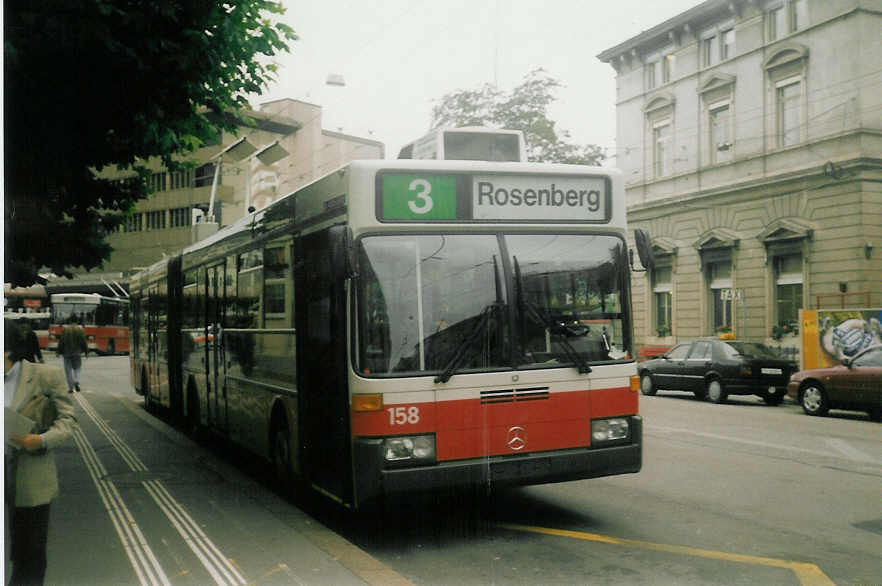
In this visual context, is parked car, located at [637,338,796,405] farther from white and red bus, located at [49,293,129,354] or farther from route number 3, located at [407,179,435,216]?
white and red bus, located at [49,293,129,354]

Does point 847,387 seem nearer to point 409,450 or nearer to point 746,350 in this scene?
point 746,350

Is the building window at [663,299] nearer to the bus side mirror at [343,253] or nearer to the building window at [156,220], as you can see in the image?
the bus side mirror at [343,253]

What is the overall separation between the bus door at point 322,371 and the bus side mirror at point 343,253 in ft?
0.87

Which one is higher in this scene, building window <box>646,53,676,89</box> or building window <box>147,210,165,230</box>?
building window <box>646,53,676,89</box>

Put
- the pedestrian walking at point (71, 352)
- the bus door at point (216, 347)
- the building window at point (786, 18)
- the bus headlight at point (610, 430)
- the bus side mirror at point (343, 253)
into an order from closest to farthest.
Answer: the bus side mirror at point (343, 253) → the bus headlight at point (610, 430) → the bus door at point (216, 347) → the pedestrian walking at point (71, 352) → the building window at point (786, 18)

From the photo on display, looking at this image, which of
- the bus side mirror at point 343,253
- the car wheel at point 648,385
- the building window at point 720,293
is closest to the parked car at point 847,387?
the car wheel at point 648,385

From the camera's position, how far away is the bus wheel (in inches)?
320

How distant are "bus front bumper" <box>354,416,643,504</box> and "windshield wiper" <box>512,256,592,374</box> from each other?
653 millimetres

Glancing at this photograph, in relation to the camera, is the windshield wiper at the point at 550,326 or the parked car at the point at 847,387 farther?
the parked car at the point at 847,387

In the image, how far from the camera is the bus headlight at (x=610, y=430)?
22.7 feet

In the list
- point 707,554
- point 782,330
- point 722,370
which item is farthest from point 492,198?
point 782,330

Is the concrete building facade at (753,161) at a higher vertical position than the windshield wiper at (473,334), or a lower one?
higher

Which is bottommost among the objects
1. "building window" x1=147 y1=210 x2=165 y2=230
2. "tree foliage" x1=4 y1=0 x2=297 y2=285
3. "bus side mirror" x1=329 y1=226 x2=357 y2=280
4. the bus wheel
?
the bus wheel

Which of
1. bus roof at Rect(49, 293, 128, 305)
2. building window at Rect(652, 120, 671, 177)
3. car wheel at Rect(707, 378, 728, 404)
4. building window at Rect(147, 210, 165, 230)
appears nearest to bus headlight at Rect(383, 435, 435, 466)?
car wheel at Rect(707, 378, 728, 404)
